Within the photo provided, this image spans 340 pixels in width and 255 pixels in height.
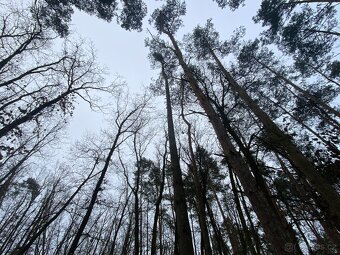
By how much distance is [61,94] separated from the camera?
9.74 m

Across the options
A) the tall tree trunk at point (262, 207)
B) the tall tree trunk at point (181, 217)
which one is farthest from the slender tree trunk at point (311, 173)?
the tall tree trunk at point (181, 217)

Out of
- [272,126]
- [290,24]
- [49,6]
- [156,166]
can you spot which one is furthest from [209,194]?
[49,6]

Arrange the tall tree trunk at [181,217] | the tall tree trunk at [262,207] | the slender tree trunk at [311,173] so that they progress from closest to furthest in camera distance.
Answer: the tall tree trunk at [262,207], the tall tree trunk at [181,217], the slender tree trunk at [311,173]

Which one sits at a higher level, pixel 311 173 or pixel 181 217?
pixel 311 173

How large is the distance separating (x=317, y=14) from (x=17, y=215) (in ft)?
74.6

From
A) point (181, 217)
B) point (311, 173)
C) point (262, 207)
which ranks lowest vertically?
point (262, 207)

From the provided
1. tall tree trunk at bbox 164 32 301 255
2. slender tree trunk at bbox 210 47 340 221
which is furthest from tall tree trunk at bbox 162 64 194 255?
slender tree trunk at bbox 210 47 340 221

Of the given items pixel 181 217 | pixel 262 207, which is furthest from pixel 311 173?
pixel 181 217

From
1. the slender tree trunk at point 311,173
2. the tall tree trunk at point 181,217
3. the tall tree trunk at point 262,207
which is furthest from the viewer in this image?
the slender tree trunk at point 311,173

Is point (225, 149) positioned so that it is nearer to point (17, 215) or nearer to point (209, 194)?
point (209, 194)

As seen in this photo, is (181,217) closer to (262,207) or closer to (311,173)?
(262,207)

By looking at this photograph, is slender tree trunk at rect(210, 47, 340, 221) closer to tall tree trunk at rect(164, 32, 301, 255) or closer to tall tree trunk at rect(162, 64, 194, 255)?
tall tree trunk at rect(164, 32, 301, 255)

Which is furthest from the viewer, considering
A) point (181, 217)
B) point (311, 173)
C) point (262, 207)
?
point (311, 173)

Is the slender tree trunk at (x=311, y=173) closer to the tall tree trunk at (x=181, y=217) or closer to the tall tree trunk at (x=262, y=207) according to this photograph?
the tall tree trunk at (x=262, y=207)
